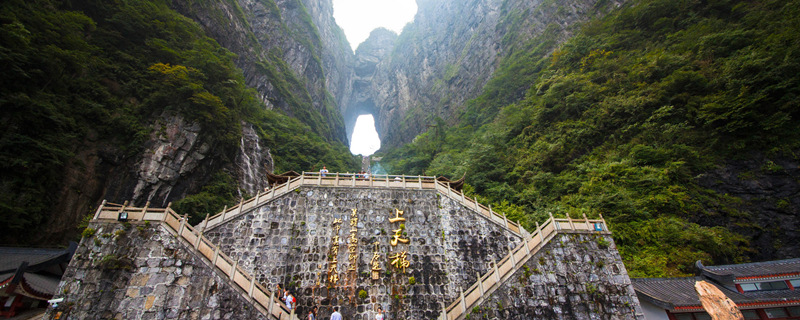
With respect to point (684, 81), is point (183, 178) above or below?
below

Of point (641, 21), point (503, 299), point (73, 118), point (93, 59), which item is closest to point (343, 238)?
point (503, 299)

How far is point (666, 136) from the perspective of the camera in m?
15.3

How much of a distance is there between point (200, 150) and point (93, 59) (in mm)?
6878

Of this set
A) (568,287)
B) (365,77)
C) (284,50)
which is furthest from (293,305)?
(365,77)

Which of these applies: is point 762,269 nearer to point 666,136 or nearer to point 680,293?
point 680,293

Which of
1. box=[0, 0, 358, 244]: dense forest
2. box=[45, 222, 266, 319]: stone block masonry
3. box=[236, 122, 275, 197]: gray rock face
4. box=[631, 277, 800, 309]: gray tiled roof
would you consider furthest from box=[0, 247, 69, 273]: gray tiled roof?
box=[631, 277, 800, 309]: gray tiled roof

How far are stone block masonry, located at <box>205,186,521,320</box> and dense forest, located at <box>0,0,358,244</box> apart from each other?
6.76 metres

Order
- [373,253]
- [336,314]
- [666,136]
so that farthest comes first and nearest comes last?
[666,136], [373,253], [336,314]

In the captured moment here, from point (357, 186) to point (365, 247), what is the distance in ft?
10.1

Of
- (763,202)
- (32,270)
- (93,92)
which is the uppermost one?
(93,92)

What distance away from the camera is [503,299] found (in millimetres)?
9922

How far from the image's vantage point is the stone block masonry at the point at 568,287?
9867 mm

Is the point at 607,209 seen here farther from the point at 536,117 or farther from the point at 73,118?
the point at 73,118

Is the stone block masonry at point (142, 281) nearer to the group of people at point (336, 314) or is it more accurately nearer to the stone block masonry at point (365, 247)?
the group of people at point (336, 314)
